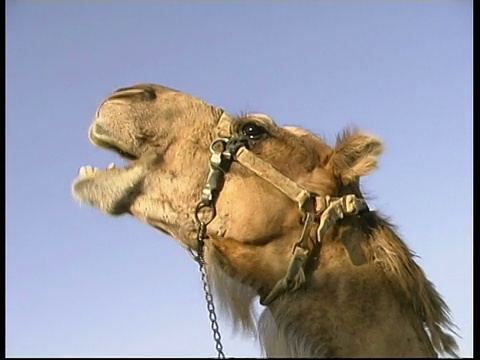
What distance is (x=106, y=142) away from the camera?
10.7 ft

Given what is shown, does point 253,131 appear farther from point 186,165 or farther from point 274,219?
point 274,219

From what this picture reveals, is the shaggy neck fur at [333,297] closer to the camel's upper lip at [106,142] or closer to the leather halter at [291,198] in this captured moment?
the leather halter at [291,198]

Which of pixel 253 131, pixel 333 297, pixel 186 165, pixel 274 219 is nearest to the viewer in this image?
pixel 333 297

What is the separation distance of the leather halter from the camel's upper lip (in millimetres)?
351

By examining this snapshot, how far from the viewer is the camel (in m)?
2.82

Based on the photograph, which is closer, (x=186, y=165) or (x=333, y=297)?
(x=333, y=297)

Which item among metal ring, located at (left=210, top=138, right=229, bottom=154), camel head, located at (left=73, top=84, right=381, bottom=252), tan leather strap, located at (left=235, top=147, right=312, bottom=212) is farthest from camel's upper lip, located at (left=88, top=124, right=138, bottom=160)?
tan leather strap, located at (left=235, top=147, right=312, bottom=212)

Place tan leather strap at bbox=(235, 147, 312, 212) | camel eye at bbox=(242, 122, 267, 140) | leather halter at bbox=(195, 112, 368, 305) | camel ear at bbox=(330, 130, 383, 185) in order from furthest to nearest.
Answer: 1. camel eye at bbox=(242, 122, 267, 140)
2. camel ear at bbox=(330, 130, 383, 185)
3. tan leather strap at bbox=(235, 147, 312, 212)
4. leather halter at bbox=(195, 112, 368, 305)

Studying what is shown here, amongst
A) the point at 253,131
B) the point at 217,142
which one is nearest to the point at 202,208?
the point at 217,142

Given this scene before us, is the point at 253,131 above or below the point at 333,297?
above

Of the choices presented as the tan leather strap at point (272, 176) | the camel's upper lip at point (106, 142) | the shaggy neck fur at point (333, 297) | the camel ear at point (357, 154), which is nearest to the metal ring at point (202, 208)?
the shaggy neck fur at point (333, 297)

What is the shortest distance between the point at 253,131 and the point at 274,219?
1.53 feet

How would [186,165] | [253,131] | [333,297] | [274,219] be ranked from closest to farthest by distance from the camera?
[333,297] < [274,219] < [186,165] < [253,131]

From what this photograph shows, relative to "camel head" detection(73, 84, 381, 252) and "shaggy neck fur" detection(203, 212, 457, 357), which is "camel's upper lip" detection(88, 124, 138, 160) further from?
"shaggy neck fur" detection(203, 212, 457, 357)
